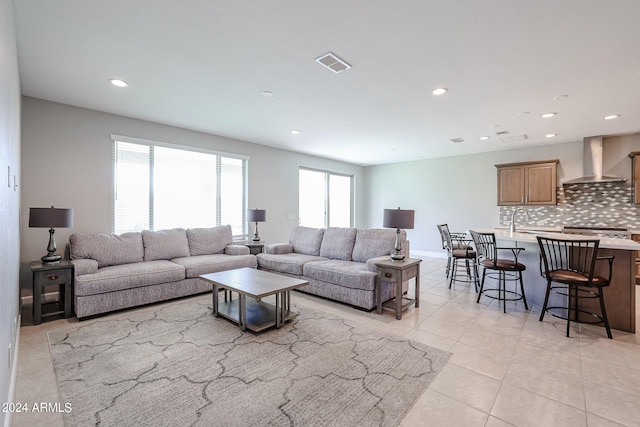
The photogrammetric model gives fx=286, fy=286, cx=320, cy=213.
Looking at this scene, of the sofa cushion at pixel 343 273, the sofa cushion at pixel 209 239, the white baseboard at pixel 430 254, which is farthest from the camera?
the white baseboard at pixel 430 254

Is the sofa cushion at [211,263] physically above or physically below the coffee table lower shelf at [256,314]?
above

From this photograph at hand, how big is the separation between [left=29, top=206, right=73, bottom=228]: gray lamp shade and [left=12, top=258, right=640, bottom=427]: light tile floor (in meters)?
1.08

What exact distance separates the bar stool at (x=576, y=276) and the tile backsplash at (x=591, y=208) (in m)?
3.42

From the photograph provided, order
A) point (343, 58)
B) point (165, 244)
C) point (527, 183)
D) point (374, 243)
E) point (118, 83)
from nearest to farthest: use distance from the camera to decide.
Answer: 1. point (343, 58)
2. point (118, 83)
3. point (374, 243)
4. point (165, 244)
5. point (527, 183)

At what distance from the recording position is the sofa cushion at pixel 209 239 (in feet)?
15.8

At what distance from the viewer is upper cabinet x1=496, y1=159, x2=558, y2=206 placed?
5.89 m

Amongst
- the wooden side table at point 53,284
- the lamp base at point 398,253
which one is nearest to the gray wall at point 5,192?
the wooden side table at point 53,284

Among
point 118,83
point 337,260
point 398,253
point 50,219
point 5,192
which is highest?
point 118,83

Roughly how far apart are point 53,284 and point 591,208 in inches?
346

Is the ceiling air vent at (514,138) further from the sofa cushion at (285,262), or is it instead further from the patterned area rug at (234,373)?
the patterned area rug at (234,373)

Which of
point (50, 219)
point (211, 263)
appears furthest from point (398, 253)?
point (50, 219)

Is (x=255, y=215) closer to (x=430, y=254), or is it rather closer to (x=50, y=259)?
(x=50, y=259)

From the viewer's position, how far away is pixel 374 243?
4.20 m

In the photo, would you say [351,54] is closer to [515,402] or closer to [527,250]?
[515,402]
